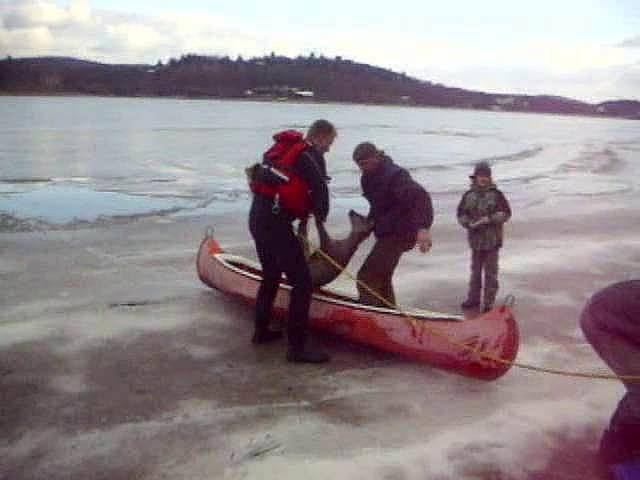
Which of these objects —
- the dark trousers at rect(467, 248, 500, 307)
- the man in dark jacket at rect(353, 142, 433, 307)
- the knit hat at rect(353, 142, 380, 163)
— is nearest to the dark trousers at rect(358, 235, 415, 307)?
the man in dark jacket at rect(353, 142, 433, 307)

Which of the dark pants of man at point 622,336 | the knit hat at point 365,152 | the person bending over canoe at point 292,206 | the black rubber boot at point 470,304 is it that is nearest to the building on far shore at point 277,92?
the black rubber boot at point 470,304

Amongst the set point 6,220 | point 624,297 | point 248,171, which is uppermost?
point 248,171

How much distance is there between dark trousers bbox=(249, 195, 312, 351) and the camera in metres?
5.56

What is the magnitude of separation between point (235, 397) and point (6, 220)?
873 cm

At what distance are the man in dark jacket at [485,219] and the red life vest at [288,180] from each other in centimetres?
209

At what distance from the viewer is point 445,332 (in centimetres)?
552

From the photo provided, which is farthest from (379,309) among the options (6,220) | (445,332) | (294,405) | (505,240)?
(6,220)

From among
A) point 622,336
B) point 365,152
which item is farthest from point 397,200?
point 622,336

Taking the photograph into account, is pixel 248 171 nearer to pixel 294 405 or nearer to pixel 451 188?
pixel 294 405

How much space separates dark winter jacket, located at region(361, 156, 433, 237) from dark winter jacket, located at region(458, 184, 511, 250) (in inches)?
42.0

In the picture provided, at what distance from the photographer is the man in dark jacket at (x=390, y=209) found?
5926 millimetres

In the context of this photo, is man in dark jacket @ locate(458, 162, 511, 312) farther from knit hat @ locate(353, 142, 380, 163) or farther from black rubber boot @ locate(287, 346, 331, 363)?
black rubber boot @ locate(287, 346, 331, 363)

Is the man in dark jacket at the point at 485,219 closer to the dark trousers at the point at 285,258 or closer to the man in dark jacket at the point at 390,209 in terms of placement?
the man in dark jacket at the point at 390,209

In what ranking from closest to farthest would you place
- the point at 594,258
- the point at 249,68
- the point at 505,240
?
the point at 594,258 < the point at 505,240 < the point at 249,68
